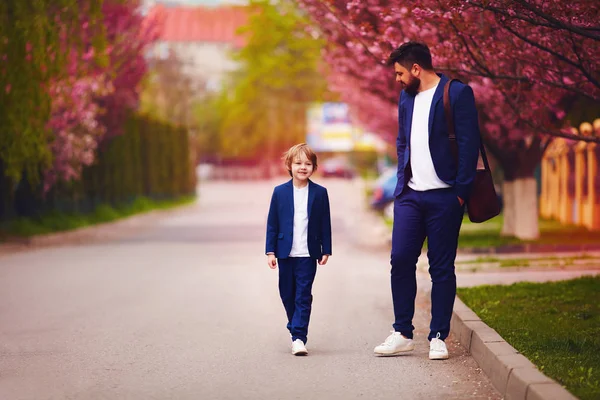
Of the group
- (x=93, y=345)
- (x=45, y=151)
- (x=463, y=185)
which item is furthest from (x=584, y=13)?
(x=45, y=151)

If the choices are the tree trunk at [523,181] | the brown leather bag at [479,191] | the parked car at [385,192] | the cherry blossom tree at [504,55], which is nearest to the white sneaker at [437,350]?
the brown leather bag at [479,191]

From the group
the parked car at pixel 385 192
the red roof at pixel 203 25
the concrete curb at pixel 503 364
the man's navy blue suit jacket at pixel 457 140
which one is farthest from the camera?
the red roof at pixel 203 25

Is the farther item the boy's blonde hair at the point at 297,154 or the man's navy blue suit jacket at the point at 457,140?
the boy's blonde hair at the point at 297,154

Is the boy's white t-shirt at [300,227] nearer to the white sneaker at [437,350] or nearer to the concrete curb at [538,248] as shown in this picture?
the white sneaker at [437,350]

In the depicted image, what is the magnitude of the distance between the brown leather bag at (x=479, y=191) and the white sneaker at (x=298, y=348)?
154cm

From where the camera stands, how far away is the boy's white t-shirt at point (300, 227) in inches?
300

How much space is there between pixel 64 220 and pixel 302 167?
52.2ft

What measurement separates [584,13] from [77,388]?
482cm

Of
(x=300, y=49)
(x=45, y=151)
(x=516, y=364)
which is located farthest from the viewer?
(x=300, y=49)

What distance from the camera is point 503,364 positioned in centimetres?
631

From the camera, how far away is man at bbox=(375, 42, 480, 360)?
7.09 meters

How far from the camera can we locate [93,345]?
8.28 m

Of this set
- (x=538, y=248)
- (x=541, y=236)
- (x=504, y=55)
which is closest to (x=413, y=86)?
(x=504, y=55)

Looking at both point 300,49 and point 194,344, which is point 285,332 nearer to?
point 194,344
